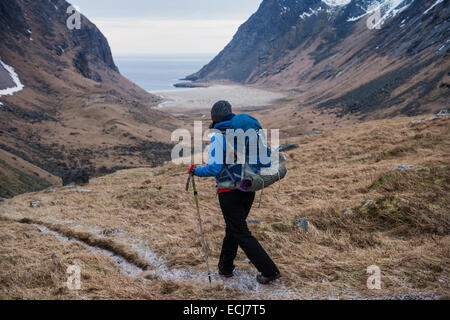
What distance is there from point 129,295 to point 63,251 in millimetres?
3343

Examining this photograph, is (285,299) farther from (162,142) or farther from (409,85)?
(162,142)

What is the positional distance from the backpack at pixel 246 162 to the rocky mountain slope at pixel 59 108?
32725 millimetres

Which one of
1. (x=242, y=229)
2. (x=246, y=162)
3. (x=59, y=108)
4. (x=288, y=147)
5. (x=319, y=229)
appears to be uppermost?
(x=59, y=108)

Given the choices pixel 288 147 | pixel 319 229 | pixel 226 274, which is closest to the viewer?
pixel 226 274

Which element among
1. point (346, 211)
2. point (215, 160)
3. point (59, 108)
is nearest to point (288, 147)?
point (346, 211)

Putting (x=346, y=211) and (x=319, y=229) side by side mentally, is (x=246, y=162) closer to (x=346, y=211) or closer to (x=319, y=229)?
(x=319, y=229)

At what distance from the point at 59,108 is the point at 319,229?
318 ft

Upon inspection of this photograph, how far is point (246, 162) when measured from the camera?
465cm

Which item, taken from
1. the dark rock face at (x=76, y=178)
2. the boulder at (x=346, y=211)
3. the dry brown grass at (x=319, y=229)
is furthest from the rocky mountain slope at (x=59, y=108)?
the boulder at (x=346, y=211)

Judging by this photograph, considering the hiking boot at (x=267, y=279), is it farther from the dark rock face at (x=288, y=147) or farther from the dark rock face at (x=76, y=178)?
the dark rock face at (x=76, y=178)

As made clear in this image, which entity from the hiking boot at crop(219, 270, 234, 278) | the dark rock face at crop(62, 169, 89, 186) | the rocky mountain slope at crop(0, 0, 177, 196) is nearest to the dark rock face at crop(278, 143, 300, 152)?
the dark rock face at crop(62, 169, 89, 186)

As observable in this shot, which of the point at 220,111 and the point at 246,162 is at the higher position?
the point at 220,111

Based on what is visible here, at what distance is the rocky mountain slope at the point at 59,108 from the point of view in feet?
179
